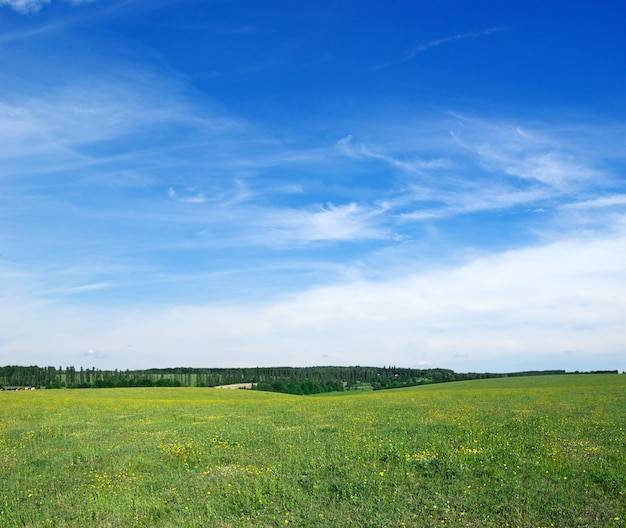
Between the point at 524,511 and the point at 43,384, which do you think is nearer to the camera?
the point at 524,511

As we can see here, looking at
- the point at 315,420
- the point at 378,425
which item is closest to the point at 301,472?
the point at 378,425

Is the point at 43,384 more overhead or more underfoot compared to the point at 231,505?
more underfoot

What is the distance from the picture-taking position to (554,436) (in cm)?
2045

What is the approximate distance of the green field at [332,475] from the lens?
13031 millimetres

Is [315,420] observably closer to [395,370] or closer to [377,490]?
[377,490]

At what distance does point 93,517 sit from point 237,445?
27.2ft

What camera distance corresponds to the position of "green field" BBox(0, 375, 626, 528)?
13031mm

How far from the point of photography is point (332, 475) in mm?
16047

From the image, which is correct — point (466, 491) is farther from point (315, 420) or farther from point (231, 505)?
point (315, 420)

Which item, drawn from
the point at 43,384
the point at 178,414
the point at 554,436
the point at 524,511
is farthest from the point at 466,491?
the point at 43,384

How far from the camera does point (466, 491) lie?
1388 centimetres

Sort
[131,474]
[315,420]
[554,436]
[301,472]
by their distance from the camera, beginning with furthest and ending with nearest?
[315,420] → [554,436] → [131,474] → [301,472]

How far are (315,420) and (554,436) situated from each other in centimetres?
1392

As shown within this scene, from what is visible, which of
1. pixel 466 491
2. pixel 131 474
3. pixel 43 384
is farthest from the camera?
pixel 43 384
